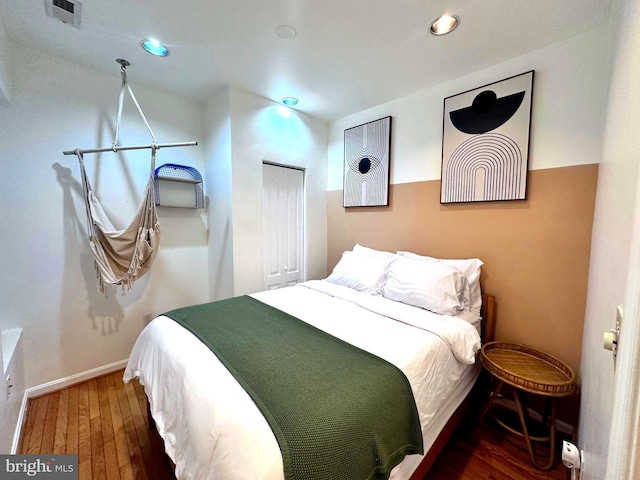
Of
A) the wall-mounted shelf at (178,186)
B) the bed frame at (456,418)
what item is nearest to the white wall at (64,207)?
the wall-mounted shelf at (178,186)

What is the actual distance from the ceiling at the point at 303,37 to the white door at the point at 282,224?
0.93 metres

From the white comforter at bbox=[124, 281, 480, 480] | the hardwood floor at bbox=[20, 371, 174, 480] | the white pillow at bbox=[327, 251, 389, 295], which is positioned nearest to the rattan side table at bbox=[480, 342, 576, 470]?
the white comforter at bbox=[124, 281, 480, 480]

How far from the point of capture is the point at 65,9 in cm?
144

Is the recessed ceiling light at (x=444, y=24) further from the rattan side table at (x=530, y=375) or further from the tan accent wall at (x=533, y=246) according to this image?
the rattan side table at (x=530, y=375)

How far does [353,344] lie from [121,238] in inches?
78.5

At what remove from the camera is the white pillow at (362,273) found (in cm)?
217

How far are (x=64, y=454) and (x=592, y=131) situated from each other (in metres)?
3.67

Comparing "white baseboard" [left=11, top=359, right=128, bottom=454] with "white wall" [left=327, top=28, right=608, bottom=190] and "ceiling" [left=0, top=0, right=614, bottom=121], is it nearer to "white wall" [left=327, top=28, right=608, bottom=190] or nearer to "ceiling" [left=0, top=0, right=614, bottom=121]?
"ceiling" [left=0, top=0, right=614, bottom=121]

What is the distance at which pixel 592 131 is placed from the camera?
1525mm

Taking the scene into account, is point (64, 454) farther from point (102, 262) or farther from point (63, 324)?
point (102, 262)

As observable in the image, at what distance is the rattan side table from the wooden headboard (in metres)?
0.10

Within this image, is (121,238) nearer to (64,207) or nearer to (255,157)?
(64,207)

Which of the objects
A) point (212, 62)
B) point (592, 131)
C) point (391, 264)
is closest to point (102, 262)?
point (212, 62)

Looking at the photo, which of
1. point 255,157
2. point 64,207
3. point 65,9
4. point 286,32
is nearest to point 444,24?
point 286,32
